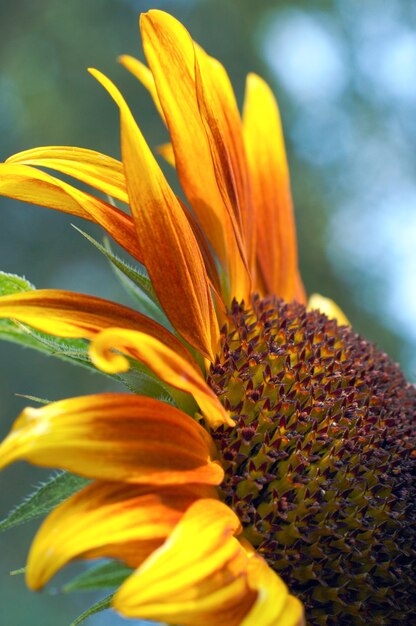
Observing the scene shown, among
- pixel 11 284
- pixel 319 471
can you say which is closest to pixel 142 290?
pixel 11 284

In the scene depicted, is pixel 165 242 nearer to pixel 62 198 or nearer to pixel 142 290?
pixel 62 198

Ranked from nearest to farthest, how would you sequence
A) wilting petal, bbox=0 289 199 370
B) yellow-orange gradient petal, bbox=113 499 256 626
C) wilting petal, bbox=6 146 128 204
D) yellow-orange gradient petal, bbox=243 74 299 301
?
1. yellow-orange gradient petal, bbox=113 499 256 626
2. wilting petal, bbox=0 289 199 370
3. wilting petal, bbox=6 146 128 204
4. yellow-orange gradient petal, bbox=243 74 299 301

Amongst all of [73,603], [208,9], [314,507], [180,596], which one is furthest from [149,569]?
[208,9]

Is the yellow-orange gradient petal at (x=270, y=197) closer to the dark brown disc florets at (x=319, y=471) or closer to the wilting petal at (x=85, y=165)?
the dark brown disc florets at (x=319, y=471)

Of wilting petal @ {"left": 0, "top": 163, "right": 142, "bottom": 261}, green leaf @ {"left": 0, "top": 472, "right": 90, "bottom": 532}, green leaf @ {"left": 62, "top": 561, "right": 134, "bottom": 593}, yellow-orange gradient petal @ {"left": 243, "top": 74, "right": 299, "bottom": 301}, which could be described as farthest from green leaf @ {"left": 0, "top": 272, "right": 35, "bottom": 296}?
yellow-orange gradient petal @ {"left": 243, "top": 74, "right": 299, "bottom": 301}

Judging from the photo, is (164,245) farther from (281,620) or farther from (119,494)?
(281,620)

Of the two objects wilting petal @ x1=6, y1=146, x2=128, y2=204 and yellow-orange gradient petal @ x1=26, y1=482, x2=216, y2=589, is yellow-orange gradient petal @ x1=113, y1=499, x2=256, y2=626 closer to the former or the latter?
yellow-orange gradient petal @ x1=26, y1=482, x2=216, y2=589
